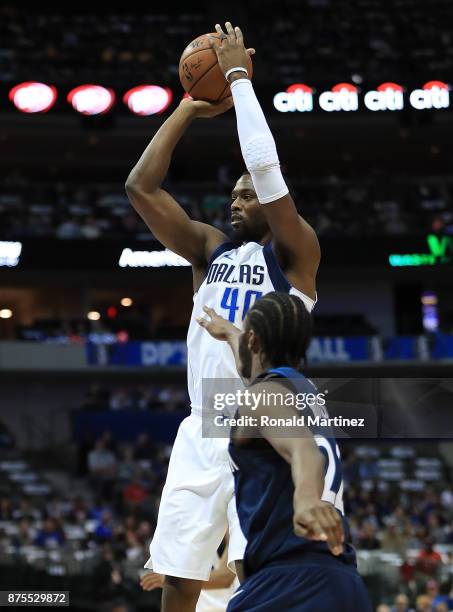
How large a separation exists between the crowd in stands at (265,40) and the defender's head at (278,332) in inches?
771

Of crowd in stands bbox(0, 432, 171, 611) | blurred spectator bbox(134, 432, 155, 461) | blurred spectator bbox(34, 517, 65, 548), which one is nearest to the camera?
crowd in stands bbox(0, 432, 171, 611)

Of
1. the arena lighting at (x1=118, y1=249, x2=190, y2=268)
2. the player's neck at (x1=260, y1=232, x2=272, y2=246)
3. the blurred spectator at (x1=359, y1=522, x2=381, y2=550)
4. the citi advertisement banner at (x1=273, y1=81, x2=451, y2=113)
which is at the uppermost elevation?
the citi advertisement banner at (x1=273, y1=81, x2=451, y2=113)

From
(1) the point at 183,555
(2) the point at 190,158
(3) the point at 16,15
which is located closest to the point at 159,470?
(2) the point at 190,158

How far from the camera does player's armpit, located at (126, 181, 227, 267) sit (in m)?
4.45

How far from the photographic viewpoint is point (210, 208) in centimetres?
2358

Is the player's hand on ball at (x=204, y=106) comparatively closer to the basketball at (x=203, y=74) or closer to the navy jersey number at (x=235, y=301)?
the basketball at (x=203, y=74)

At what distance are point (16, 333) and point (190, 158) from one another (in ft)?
21.8

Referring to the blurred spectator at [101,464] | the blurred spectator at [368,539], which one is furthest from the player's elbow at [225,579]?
the blurred spectator at [101,464]

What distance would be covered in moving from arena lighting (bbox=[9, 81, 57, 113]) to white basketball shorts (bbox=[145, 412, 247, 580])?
18671 millimetres

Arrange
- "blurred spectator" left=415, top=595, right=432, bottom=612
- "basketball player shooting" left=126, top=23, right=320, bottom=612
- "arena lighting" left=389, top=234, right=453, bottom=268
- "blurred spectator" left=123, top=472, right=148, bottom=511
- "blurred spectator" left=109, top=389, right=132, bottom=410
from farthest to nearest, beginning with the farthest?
"arena lighting" left=389, top=234, right=453, bottom=268 → "blurred spectator" left=109, top=389, right=132, bottom=410 → "blurred spectator" left=123, top=472, right=148, bottom=511 → "blurred spectator" left=415, top=595, right=432, bottom=612 → "basketball player shooting" left=126, top=23, right=320, bottom=612

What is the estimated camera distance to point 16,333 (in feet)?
80.1

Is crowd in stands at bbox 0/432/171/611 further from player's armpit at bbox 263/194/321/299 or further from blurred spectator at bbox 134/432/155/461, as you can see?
player's armpit at bbox 263/194/321/299

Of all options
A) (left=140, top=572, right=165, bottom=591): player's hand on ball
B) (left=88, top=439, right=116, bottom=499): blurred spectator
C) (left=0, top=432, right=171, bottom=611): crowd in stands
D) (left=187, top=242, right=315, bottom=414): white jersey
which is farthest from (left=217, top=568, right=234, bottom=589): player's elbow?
(left=88, top=439, right=116, bottom=499): blurred spectator

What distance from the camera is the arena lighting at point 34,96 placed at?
22078 mm
